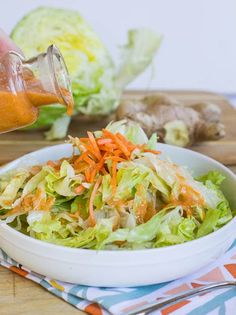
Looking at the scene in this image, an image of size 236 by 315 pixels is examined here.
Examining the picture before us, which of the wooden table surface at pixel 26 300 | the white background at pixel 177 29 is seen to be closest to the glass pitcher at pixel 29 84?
the wooden table surface at pixel 26 300

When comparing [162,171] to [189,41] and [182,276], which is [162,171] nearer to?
[182,276]

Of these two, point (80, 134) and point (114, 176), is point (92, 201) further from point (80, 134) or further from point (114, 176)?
point (80, 134)

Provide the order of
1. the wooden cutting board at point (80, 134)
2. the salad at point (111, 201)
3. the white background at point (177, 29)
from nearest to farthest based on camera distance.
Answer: the salad at point (111, 201)
the wooden cutting board at point (80, 134)
the white background at point (177, 29)

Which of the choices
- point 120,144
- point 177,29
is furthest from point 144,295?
point 177,29

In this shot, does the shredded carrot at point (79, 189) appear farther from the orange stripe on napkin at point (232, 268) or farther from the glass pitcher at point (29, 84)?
the orange stripe on napkin at point (232, 268)

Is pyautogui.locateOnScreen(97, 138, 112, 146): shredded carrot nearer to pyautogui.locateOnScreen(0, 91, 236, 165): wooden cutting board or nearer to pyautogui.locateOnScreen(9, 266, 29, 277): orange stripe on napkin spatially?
pyautogui.locateOnScreen(9, 266, 29, 277): orange stripe on napkin

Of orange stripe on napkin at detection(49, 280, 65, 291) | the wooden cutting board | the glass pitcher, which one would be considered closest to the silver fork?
orange stripe on napkin at detection(49, 280, 65, 291)

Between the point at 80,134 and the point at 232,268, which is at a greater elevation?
→ the point at 232,268
